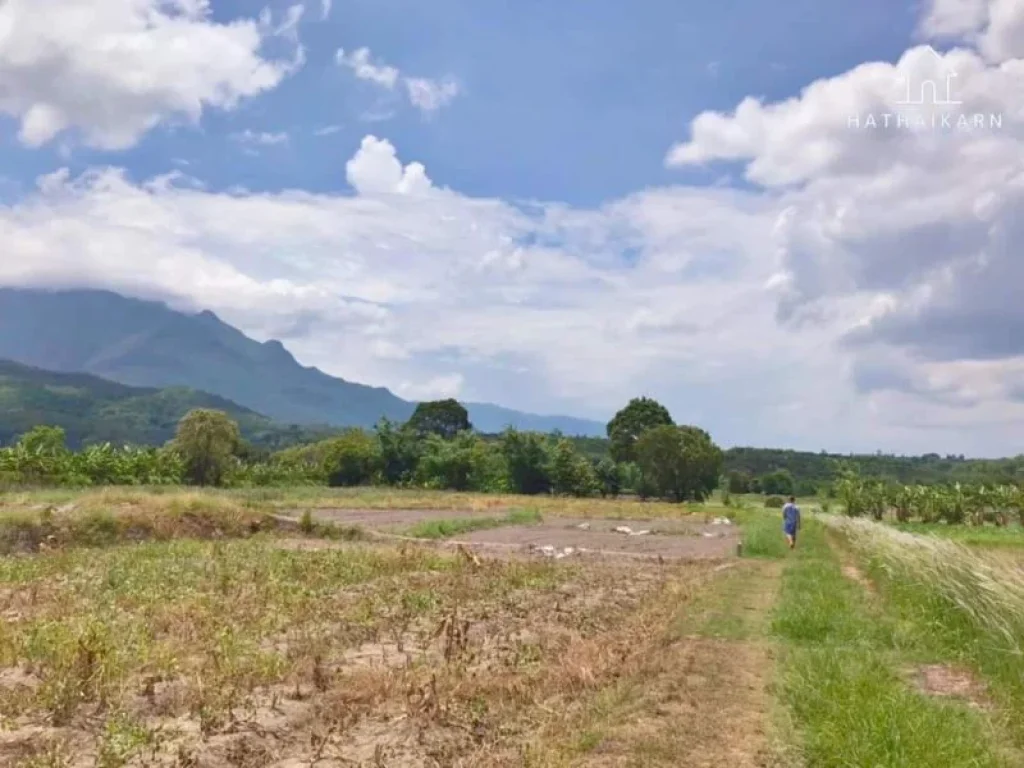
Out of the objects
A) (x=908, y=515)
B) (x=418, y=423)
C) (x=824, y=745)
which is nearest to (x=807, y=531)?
(x=908, y=515)

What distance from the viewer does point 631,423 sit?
85.4 metres

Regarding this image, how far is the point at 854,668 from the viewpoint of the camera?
8.75 meters

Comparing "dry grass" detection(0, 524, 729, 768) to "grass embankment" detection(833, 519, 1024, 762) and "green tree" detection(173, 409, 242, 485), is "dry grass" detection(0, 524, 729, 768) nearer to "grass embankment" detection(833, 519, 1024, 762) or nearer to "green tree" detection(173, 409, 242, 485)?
"grass embankment" detection(833, 519, 1024, 762)

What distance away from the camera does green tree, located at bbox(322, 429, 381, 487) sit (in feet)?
249

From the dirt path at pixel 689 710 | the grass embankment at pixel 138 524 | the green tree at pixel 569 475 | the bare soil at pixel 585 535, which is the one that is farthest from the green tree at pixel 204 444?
the dirt path at pixel 689 710

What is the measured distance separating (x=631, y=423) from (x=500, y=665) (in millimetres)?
77064

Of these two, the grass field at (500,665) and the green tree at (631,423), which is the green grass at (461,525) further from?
the green tree at (631,423)

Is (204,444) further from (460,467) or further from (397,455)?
(460,467)

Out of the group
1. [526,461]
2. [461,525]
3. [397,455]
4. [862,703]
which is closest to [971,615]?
[862,703]

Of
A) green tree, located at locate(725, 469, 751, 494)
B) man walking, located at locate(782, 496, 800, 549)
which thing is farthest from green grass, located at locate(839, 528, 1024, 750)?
green tree, located at locate(725, 469, 751, 494)

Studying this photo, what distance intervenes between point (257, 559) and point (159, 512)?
9839 millimetres

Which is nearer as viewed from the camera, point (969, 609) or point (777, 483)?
point (969, 609)

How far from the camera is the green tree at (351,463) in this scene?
249 feet

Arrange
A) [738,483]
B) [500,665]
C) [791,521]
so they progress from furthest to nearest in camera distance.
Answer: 1. [738,483]
2. [791,521]
3. [500,665]
